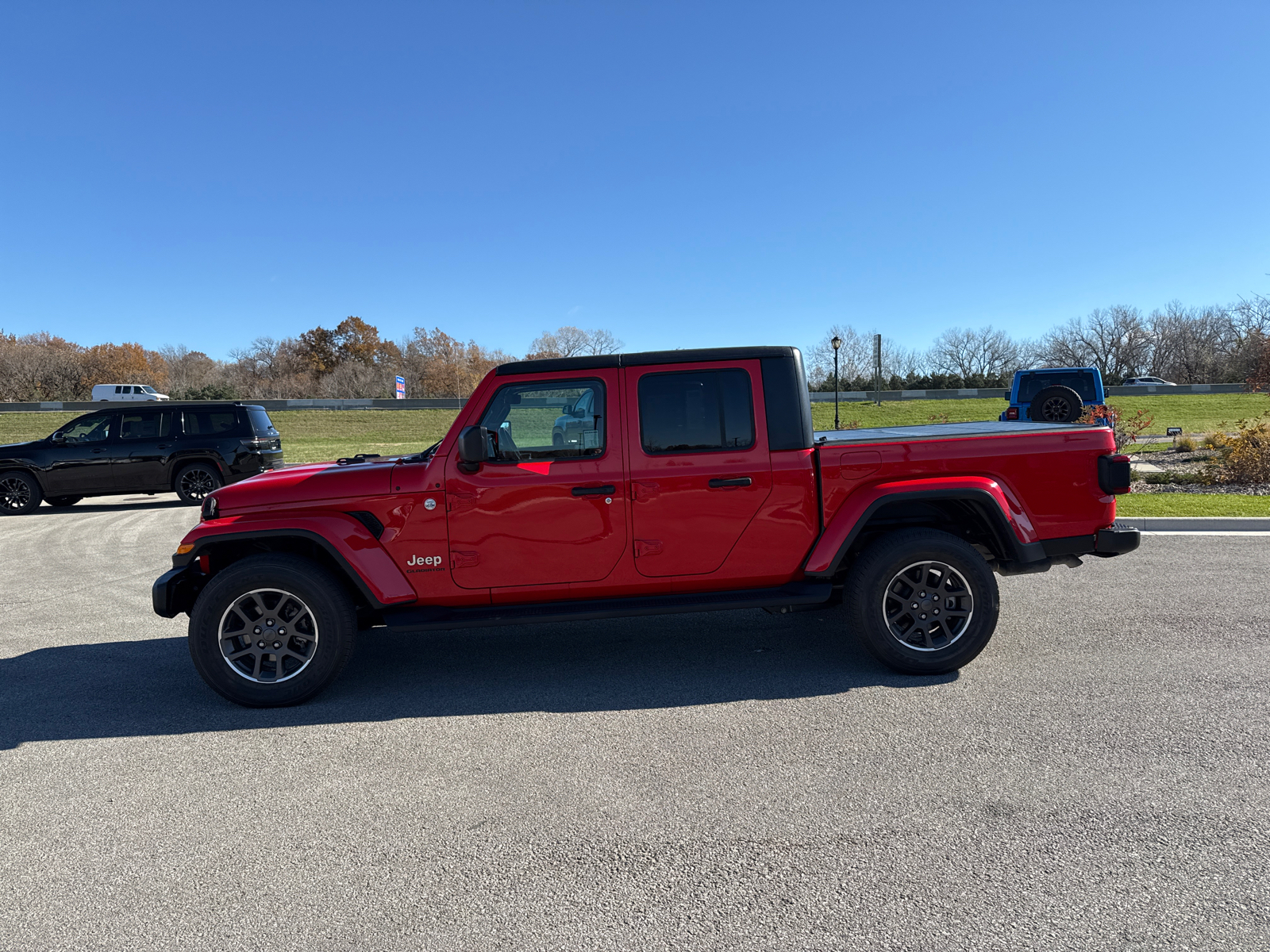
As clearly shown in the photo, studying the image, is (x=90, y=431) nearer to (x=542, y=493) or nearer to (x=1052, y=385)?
(x=542, y=493)

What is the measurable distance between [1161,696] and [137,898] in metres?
4.69

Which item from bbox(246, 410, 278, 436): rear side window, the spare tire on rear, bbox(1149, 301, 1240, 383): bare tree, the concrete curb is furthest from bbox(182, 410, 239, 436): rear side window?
bbox(1149, 301, 1240, 383): bare tree

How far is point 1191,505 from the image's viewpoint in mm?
10305

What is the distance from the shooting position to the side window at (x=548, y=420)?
180 inches

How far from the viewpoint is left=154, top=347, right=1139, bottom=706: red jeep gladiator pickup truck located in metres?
4.43

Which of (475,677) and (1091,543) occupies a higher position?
(1091,543)

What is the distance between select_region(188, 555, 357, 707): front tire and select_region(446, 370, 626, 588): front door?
2.39 feet

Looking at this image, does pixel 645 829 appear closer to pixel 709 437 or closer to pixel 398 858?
pixel 398 858

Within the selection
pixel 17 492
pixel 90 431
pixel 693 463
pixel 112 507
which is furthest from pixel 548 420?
pixel 17 492

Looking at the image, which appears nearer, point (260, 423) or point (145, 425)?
point (145, 425)

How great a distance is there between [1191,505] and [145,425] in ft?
53.7

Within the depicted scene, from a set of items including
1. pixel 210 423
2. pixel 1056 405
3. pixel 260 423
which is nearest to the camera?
pixel 210 423

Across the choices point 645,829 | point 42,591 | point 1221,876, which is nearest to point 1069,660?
point 1221,876

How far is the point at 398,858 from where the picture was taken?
2867 millimetres
